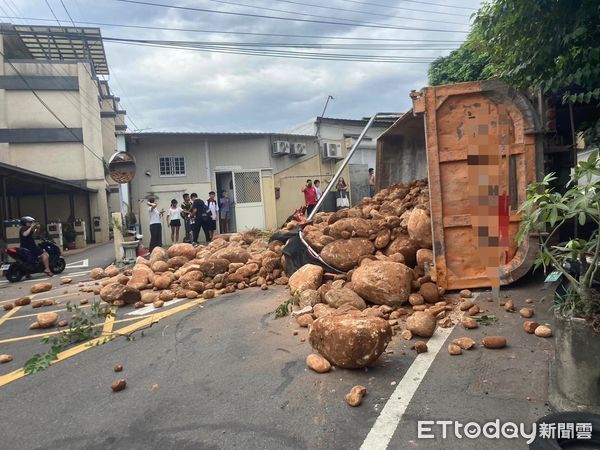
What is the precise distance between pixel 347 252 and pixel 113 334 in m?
3.13

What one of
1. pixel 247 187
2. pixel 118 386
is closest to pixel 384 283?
pixel 118 386

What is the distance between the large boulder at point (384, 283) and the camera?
509cm

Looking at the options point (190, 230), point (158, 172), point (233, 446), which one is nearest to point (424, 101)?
point (233, 446)

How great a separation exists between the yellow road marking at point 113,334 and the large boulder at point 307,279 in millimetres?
1608

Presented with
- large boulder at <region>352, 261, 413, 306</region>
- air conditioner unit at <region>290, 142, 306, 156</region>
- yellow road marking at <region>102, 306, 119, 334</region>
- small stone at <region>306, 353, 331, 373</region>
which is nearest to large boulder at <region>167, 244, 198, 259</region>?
yellow road marking at <region>102, 306, 119, 334</region>

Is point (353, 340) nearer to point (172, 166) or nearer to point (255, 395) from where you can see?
point (255, 395)

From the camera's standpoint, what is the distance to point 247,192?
17.4 m

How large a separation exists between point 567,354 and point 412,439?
1146 millimetres

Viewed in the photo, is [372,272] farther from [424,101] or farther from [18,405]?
[18,405]

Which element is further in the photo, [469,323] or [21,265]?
[21,265]

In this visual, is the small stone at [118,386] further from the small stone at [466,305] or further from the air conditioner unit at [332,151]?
the air conditioner unit at [332,151]

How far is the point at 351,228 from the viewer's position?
6668mm

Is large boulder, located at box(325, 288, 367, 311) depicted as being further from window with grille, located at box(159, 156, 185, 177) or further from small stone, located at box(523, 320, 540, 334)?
window with grille, located at box(159, 156, 185, 177)

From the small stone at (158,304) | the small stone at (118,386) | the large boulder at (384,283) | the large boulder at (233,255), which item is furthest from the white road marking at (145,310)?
the large boulder at (384,283)
